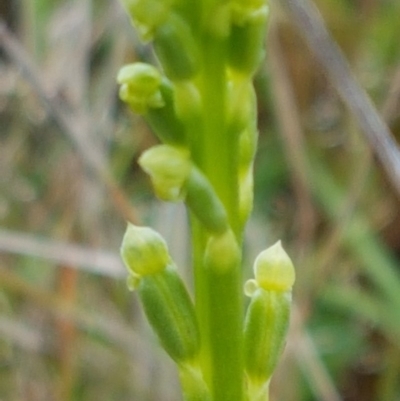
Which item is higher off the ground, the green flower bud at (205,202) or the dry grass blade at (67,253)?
the dry grass blade at (67,253)

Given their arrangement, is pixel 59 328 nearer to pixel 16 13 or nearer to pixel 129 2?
pixel 16 13

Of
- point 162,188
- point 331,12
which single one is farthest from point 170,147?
point 331,12

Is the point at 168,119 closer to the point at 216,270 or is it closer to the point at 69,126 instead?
A: the point at 216,270

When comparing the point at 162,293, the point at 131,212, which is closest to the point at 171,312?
the point at 162,293

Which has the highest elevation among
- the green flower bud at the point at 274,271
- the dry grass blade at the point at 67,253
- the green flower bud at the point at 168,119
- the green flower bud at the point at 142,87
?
the dry grass blade at the point at 67,253

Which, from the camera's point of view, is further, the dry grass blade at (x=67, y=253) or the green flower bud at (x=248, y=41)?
the dry grass blade at (x=67, y=253)

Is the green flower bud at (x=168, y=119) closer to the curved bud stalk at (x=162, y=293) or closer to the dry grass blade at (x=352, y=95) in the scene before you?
the curved bud stalk at (x=162, y=293)

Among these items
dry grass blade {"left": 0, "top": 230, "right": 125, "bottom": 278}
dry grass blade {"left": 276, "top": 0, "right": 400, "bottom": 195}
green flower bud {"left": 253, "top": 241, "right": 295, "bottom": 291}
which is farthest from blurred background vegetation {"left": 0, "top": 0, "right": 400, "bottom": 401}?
green flower bud {"left": 253, "top": 241, "right": 295, "bottom": 291}

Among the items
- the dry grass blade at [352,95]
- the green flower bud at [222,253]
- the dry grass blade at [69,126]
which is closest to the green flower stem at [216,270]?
the green flower bud at [222,253]
